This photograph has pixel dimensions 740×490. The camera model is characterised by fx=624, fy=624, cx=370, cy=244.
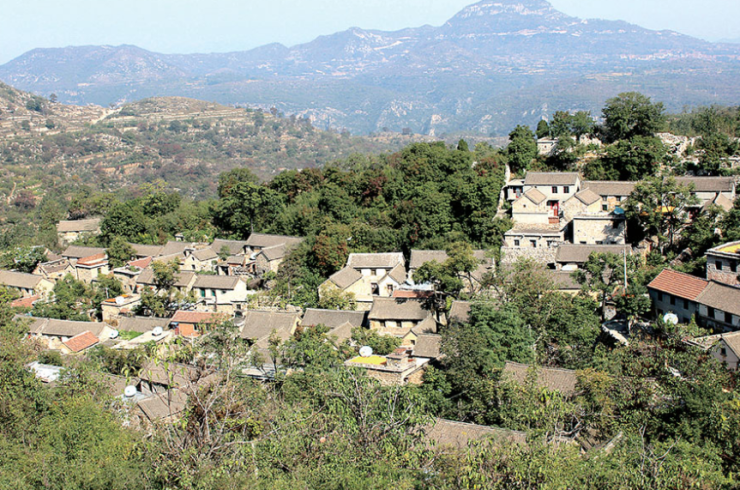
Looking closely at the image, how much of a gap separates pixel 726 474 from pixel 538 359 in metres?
7.24

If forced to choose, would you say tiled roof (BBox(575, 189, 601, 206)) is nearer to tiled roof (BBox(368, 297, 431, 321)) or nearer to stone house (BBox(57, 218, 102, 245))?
tiled roof (BBox(368, 297, 431, 321))

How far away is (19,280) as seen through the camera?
3045 cm

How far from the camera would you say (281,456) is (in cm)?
1029

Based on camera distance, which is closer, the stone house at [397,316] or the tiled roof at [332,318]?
the stone house at [397,316]

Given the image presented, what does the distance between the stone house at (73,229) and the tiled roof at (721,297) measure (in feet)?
108

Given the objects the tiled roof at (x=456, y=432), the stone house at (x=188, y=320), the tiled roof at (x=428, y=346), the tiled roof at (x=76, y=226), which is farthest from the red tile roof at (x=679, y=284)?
the tiled roof at (x=76, y=226)

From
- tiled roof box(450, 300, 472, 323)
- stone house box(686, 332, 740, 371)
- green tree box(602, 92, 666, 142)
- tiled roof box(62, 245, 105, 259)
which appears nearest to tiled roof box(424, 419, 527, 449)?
tiled roof box(450, 300, 472, 323)

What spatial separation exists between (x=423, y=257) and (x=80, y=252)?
18.7 metres

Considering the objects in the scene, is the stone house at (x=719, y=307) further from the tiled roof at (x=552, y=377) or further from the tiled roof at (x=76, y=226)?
the tiled roof at (x=76, y=226)

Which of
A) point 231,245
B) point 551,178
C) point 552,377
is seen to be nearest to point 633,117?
point 551,178

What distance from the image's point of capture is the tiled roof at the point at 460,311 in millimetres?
19625

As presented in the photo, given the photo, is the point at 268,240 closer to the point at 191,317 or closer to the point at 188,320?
the point at 191,317

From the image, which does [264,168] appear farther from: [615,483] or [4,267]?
[615,483]

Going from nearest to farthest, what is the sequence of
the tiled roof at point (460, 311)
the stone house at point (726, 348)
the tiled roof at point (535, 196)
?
1. the stone house at point (726, 348)
2. the tiled roof at point (460, 311)
3. the tiled roof at point (535, 196)
